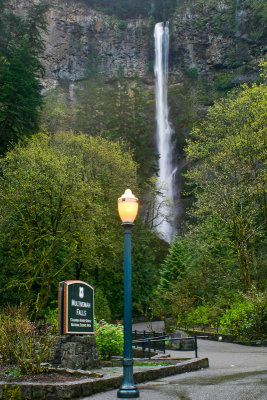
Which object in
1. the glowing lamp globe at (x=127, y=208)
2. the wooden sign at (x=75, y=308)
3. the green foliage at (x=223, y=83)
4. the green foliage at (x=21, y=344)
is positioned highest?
the green foliage at (x=223, y=83)

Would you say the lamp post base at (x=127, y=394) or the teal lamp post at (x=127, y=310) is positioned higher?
the teal lamp post at (x=127, y=310)

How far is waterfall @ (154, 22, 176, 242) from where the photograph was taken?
176ft

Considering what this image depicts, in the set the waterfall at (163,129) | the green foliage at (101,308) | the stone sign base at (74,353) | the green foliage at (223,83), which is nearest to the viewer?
the stone sign base at (74,353)

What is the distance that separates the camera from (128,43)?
8156cm

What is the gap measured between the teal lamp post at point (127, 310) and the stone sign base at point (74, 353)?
11.6ft

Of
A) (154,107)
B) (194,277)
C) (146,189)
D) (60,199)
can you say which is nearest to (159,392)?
(60,199)

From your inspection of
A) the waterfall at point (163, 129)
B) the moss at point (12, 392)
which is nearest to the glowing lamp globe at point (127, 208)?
the moss at point (12, 392)

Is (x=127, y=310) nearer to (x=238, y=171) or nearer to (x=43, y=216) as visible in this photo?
(x=43, y=216)

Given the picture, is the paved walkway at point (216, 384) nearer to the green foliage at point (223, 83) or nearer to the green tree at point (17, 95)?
the green tree at point (17, 95)

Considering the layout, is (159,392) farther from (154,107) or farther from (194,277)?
(154,107)

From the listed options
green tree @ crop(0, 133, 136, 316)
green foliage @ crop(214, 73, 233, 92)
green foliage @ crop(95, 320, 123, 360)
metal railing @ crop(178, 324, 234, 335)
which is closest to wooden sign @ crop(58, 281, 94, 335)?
green foliage @ crop(95, 320, 123, 360)

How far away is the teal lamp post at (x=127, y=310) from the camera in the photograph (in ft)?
25.8

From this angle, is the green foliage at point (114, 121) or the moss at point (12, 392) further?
the green foliage at point (114, 121)

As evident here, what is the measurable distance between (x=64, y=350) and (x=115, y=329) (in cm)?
334
